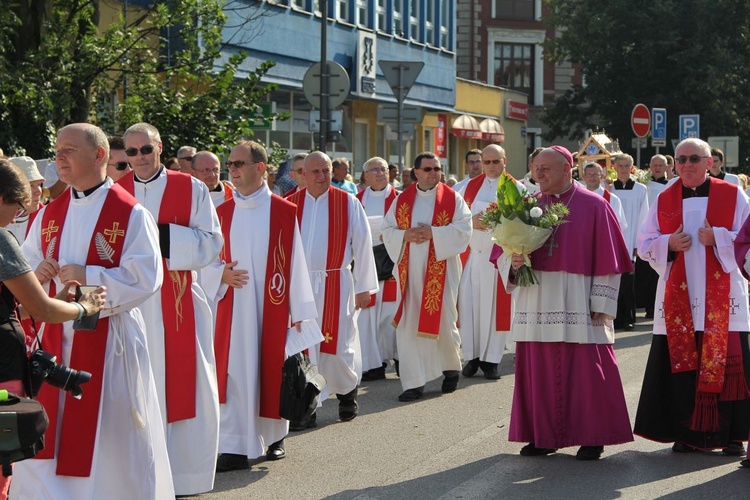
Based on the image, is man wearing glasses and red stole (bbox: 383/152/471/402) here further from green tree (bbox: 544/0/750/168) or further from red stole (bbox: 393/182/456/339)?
green tree (bbox: 544/0/750/168)

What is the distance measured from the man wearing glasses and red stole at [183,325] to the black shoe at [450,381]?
4502 millimetres

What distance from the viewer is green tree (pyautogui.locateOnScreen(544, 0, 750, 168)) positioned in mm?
47812

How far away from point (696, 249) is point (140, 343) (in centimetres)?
431

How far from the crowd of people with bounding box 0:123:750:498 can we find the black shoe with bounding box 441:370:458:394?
0.04 feet

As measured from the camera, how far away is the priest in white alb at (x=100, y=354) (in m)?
6.41

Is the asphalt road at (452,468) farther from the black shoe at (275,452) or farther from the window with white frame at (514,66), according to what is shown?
the window with white frame at (514,66)

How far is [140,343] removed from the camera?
6598 millimetres

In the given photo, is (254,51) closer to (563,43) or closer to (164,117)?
(164,117)

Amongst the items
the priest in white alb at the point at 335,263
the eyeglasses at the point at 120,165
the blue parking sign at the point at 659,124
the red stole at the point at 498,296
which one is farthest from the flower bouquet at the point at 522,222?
the blue parking sign at the point at 659,124

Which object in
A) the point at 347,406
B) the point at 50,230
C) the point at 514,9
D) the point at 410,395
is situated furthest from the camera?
the point at 514,9

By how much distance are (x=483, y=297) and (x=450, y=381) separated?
154cm

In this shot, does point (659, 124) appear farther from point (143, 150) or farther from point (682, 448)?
point (143, 150)

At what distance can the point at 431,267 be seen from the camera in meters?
12.6

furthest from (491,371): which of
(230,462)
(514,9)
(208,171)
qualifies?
(514,9)
